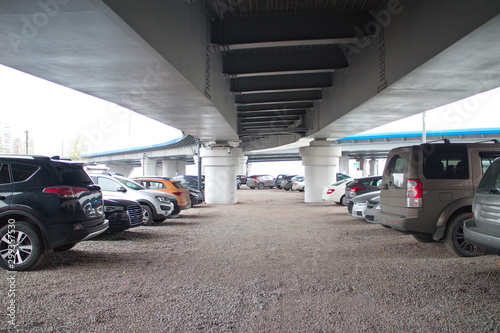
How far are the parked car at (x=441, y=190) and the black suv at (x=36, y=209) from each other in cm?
585

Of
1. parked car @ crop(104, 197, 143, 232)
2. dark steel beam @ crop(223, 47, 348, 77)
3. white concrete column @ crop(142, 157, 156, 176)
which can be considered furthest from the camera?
white concrete column @ crop(142, 157, 156, 176)

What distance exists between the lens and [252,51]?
33.5ft

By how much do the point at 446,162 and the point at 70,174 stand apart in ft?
22.8

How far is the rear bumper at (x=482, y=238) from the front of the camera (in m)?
5.18

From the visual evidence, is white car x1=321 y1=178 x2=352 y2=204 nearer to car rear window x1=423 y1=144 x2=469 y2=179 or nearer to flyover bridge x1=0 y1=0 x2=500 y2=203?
flyover bridge x1=0 y1=0 x2=500 y2=203

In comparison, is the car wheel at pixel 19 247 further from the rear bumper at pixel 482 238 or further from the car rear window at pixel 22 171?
the rear bumper at pixel 482 238

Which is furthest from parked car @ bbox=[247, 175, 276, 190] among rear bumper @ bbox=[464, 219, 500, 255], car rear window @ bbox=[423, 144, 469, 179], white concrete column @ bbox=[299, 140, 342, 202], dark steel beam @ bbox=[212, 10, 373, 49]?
rear bumper @ bbox=[464, 219, 500, 255]

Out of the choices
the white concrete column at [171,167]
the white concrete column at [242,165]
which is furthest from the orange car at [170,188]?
the white concrete column at [171,167]

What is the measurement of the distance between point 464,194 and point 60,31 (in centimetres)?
721

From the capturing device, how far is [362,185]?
1644cm

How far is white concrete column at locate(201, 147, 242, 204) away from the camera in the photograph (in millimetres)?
24750

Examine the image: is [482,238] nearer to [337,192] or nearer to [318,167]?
[337,192]

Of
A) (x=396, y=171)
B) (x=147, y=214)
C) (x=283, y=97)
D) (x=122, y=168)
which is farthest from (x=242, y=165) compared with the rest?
(x=396, y=171)

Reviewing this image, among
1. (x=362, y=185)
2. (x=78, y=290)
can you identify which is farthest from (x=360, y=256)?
(x=362, y=185)
